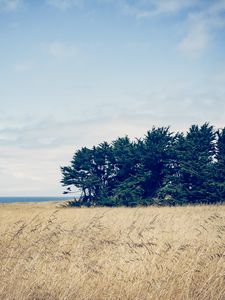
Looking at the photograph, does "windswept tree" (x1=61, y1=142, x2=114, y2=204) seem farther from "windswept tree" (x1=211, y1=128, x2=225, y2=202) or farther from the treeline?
"windswept tree" (x1=211, y1=128, x2=225, y2=202)

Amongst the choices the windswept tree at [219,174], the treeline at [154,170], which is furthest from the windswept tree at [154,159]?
the windswept tree at [219,174]

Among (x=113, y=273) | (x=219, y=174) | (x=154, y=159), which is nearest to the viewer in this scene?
(x=113, y=273)

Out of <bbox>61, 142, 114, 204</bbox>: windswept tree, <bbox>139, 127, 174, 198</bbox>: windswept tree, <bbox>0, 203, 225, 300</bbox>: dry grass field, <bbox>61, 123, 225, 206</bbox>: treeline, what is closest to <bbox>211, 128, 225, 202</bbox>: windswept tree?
<bbox>61, 123, 225, 206</bbox>: treeline

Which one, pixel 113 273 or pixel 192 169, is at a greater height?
pixel 192 169

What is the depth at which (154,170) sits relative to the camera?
26.2 m

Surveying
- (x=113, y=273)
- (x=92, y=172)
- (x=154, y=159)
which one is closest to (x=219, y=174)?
(x=154, y=159)

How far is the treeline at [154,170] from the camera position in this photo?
23266mm

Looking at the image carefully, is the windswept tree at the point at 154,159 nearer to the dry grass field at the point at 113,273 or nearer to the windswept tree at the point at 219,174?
the windswept tree at the point at 219,174

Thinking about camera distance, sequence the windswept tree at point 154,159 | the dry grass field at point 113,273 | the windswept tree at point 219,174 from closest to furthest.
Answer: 1. the dry grass field at point 113,273
2. the windswept tree at point 219,174
3. the windswept tree at point 154,159

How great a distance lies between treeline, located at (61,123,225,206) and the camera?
76.3ft

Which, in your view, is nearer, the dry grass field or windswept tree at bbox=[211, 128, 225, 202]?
the dry grass field

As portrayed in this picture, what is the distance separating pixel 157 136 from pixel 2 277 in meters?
23.0

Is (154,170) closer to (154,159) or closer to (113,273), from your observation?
(154,159)

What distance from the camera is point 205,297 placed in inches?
147
